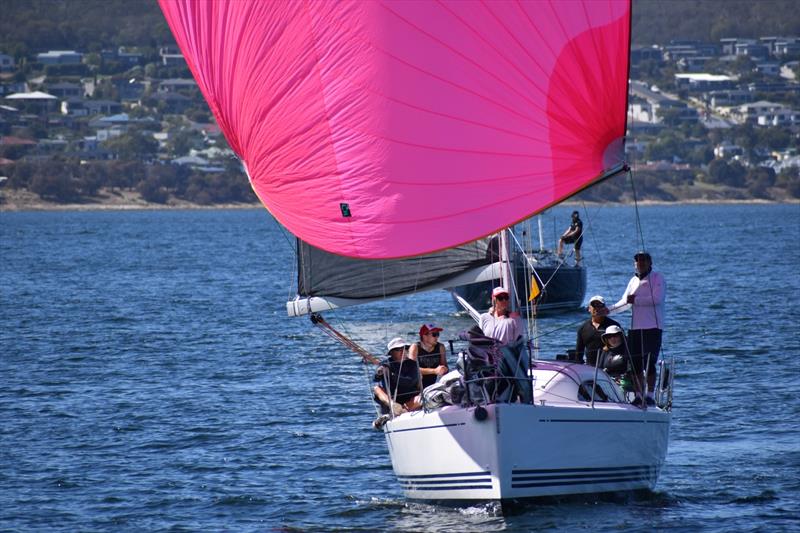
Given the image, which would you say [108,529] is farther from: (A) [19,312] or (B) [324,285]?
(A) [19,312]

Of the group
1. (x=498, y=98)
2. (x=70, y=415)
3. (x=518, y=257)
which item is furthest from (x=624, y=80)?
(x=518, y=257)

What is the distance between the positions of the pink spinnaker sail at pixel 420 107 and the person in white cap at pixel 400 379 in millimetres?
1634

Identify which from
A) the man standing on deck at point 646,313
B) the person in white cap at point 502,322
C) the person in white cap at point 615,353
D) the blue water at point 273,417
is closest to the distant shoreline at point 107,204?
the blue water at point 273,417

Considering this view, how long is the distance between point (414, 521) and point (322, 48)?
5.26 metres

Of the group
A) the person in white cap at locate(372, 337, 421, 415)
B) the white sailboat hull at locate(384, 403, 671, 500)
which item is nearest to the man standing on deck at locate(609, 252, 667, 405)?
the white sailboat hull at locate(384, 403, 671, 500)

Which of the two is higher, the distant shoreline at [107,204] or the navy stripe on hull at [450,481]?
the distant shoreline at [107,204]

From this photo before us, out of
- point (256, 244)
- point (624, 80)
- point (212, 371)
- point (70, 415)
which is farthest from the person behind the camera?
point (256, 244)

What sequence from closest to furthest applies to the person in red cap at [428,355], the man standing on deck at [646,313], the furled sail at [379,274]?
1. the person in red cap at [428,355]
2. the man standing on deck at [646,313]
3. the furled sail at [379,274]

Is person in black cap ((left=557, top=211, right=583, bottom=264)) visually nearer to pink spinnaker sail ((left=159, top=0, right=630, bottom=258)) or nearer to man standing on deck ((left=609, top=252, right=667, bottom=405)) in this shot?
man standing on deck ((left=609, top=252, right=667, bottom=405))

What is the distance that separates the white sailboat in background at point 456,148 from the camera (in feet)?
49.2

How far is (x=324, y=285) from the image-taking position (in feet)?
60.4

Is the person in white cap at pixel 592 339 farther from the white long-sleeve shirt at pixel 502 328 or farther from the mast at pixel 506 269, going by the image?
the white long-sleeve shirt at pixel 502 328

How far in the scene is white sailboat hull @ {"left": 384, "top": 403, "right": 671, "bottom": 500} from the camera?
50.2 feet

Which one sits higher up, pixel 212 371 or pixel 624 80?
pixel 624 80
